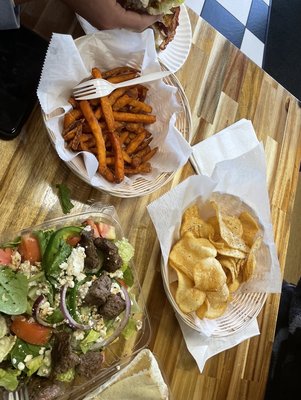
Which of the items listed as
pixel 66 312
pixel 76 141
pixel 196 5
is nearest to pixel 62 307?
pixel 66 312

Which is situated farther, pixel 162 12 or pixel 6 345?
pixel 162 12

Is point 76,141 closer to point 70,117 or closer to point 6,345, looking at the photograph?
point 70,117

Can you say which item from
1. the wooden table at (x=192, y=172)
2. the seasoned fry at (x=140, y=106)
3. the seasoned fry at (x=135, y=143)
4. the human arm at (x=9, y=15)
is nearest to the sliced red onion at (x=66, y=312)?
the wooden table at (x=192, y=172)

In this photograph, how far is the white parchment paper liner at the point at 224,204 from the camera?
56.7 inches

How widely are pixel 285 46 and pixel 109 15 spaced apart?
2.01 metres

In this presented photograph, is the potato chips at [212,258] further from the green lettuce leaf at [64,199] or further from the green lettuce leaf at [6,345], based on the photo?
the green lettuce leaf at [6,345]

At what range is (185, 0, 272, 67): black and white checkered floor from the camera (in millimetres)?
2699

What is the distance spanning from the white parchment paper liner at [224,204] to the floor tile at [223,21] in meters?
1.21

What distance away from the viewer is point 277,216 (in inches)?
72.6

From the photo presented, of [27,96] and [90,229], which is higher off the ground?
[27,96]

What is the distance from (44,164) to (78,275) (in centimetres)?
33

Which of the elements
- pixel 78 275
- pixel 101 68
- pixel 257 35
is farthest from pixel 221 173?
pixel 257 35

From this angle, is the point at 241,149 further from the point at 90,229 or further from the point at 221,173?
the point at 90,229

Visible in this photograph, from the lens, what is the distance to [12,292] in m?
1.10
